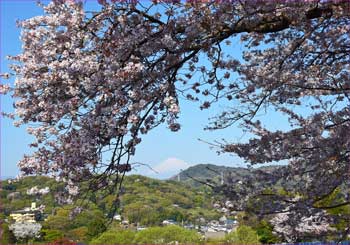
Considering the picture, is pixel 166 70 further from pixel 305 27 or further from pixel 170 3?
pixel 305 27

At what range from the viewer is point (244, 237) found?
17.8 m

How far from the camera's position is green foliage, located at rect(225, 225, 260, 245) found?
17.5 m

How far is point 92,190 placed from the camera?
3.33 m

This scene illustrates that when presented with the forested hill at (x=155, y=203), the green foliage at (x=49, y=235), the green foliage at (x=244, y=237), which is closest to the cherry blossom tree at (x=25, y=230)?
the green foliage at (x=49, y=235)

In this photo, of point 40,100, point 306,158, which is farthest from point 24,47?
point 306,158

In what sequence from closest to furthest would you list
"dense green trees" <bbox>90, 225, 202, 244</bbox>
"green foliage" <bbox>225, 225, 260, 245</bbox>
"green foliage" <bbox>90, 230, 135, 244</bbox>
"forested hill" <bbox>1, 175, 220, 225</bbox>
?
"green foliage" <bbox>225, 225, 260, 245</bbox>
"green foliage" <bbox>90, 230, 135, 244</bbox>
"dense green trees" <bbox>90, 225, 202, 244</bbox>
"forested hill" <bbox>1, 175, 220, 225</bbox>

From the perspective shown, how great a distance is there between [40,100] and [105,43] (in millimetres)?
582

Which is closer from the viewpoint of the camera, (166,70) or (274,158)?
(166,70)

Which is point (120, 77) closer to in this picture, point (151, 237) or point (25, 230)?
point (151, 237)

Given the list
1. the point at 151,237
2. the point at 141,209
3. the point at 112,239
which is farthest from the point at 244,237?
the point at 141,209

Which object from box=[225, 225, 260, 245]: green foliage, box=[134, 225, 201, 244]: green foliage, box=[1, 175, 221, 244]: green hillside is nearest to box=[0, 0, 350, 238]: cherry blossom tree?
box=[1, 175, 221, 244]: green hillside

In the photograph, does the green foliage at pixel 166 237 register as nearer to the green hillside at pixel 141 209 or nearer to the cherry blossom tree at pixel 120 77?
the green hillside at pixel 141 209

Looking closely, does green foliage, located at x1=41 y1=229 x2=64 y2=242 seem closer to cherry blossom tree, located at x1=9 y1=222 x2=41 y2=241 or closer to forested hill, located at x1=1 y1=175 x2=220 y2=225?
cherry blossom tree, located at x1=9 y1=222 x2=41 y2=241

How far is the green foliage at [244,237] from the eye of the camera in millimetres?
17470
